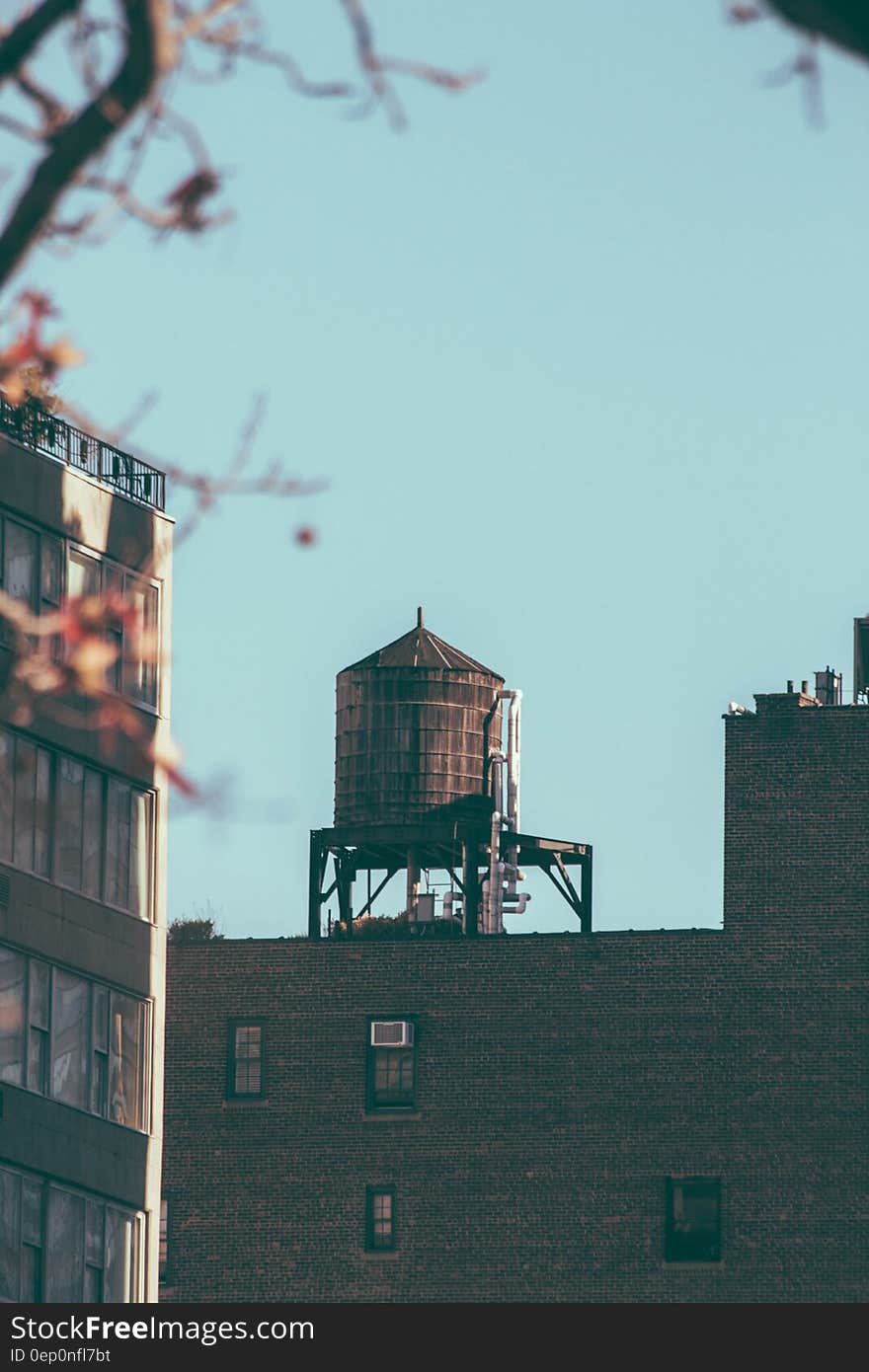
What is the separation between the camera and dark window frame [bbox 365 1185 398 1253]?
179 feet

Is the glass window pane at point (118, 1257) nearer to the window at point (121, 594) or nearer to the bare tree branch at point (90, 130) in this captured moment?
the window at point (121, 594)

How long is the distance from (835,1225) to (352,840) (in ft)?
43.8

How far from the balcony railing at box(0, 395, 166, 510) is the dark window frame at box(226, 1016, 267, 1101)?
1391cm

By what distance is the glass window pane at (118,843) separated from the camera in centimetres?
4256

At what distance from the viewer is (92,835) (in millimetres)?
42062

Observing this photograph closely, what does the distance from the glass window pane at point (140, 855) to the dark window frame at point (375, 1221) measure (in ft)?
42.2

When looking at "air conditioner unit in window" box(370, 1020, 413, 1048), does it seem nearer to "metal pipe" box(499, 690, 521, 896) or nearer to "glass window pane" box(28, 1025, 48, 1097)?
"metal pipe" box(499, 690, 521, 896)

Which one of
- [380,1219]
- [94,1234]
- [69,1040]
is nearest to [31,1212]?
[94,1234]

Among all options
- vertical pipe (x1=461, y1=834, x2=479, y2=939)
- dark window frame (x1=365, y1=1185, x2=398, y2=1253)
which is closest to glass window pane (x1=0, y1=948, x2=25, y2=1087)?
dark window frame (x1=365, y1=1185, x2=398, y2=1253)

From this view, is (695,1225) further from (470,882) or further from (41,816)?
(41,816)

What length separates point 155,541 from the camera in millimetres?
44750

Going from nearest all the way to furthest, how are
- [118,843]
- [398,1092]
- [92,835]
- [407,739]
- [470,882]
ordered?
[92,835], [118,843], [398,1092], [470,882], [407,739]

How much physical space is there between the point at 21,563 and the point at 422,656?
21.9 m
